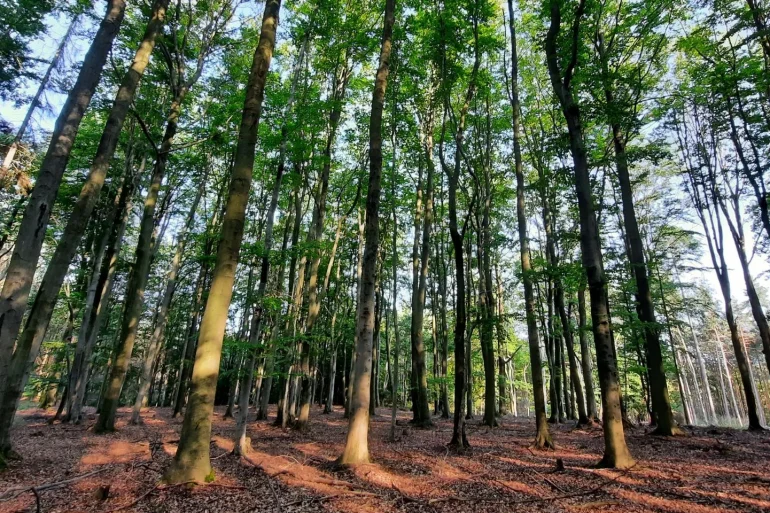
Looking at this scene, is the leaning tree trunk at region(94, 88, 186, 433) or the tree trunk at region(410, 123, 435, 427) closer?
the leaning tree trunk at region(94, 88, 186, 433)

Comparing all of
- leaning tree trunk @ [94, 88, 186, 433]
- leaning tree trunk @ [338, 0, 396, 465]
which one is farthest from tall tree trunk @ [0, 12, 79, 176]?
leaning tree trunk @ [338, 0, 396, 465]

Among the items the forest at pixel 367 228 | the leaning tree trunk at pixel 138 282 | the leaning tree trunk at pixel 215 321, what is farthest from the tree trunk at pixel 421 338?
the leaning tree trunk at pixel 138 282

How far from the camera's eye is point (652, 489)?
18.2 feet

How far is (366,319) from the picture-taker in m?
7.64

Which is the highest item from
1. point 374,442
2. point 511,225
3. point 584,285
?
point 511,225

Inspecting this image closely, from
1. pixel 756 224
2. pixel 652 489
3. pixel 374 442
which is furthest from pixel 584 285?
pixel 756 224

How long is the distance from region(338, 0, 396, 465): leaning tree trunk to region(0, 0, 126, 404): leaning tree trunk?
551 cm

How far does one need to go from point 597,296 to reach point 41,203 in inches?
412

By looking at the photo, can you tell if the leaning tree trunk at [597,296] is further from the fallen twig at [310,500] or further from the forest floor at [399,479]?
the fallen twig at [310,500]

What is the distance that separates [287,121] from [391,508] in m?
9.54

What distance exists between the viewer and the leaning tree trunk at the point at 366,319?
23.3 feet

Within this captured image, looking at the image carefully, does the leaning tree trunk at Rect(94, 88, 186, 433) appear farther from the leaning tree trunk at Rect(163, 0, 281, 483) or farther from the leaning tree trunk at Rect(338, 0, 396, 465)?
the leaning tree trunk at Rect(338, 0, 396, 465)

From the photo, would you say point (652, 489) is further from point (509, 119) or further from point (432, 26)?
point (509, 119)

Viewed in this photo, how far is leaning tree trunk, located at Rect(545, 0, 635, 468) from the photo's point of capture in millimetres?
6961
